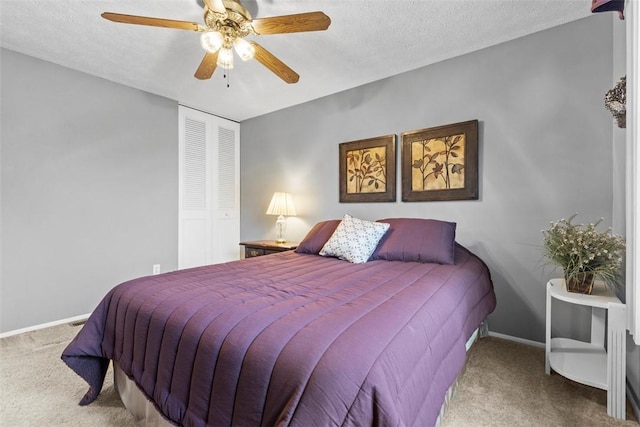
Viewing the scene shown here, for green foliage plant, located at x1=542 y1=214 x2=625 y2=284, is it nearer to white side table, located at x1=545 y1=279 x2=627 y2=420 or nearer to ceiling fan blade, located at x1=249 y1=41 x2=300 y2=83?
white side table, located at x1=545 y1=279 x2=627 y2=420

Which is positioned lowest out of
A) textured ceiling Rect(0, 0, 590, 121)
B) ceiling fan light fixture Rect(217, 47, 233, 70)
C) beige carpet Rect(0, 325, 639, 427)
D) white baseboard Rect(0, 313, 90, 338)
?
white baseboard Rect(0, 313, 90, 338)

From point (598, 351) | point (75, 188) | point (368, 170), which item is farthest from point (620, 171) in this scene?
point (75, 188)

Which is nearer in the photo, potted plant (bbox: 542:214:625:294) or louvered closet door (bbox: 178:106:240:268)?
potted plant (bbox: 542:214:625:294)

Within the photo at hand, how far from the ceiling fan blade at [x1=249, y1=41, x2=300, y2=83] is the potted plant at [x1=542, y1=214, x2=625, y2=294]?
2.04 metres

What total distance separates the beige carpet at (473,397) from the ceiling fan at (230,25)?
2.11 m

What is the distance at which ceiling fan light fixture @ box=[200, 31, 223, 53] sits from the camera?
1774 millimetres

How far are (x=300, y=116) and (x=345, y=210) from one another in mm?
1370

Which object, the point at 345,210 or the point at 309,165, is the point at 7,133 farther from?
the point at 345,210

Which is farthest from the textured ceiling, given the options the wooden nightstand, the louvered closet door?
the wooden nightstand

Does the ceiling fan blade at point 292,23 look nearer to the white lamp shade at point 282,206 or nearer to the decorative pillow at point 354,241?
the decorative pillow at point 354,241

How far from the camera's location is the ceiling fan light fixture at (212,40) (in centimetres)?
177

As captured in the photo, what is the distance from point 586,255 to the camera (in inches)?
62.3

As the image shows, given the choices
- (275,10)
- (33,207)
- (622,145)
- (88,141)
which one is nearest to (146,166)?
(88,141)

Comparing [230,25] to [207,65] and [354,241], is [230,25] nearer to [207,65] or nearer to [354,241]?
[207,65]
